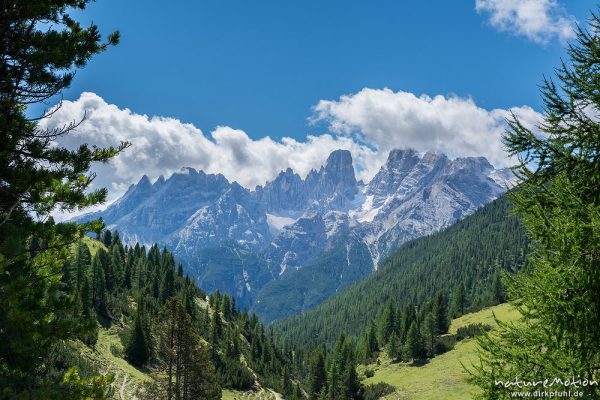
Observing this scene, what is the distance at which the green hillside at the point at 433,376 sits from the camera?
2456 inches

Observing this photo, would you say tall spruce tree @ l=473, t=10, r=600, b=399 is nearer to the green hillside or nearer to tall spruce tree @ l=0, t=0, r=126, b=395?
tall spruce tree @ l=0, t=0, r=126, b=395

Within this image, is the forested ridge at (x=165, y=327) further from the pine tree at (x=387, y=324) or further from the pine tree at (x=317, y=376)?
the pine tree at (x=387, y=324)

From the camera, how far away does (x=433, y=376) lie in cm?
7550

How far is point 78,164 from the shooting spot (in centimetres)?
1303

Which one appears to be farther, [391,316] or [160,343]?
[391,316]

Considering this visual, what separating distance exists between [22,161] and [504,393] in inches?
569

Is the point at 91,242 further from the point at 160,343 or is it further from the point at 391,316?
the point at 160,343

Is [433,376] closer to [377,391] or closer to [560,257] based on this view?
[377,391]

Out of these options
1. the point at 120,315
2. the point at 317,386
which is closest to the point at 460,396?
the point at 317,386

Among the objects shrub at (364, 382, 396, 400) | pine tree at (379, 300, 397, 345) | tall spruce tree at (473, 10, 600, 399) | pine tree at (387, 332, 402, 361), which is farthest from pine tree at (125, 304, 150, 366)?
pine tree at (379, 300, 397, 345)

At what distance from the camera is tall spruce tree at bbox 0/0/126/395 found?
427 inches

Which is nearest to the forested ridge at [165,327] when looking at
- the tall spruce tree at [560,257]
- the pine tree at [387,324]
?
the tall spruce tree at [560,257]

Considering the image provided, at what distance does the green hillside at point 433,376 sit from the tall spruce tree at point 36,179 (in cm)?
5185

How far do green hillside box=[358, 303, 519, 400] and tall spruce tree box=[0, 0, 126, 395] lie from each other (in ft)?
170
